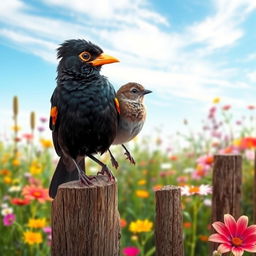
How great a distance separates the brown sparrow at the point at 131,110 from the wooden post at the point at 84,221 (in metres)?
0.26

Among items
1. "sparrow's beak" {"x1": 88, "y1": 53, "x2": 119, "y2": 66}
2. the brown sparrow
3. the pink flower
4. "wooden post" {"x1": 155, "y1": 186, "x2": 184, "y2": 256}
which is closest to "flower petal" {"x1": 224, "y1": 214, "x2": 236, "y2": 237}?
the pink flower

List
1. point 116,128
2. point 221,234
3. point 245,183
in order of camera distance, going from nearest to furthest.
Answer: point 221,234
point 116,128
point 245,183

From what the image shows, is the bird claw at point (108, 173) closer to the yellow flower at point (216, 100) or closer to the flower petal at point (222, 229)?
the flower petal at point (222, 229)

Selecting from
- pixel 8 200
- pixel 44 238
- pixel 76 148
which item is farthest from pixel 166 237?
pixel 8 200

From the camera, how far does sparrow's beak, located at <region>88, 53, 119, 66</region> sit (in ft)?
6.01

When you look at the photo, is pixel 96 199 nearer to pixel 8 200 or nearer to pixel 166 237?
pixel 166 237

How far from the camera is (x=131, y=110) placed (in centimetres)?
183

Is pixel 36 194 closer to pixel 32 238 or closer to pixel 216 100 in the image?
pixel 32 238

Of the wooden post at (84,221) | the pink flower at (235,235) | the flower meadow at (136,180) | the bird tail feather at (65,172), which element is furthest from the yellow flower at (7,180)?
the pink flower at (235,235)

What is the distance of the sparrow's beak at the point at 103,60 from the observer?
1833 mm

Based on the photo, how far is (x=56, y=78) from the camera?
6.57ft

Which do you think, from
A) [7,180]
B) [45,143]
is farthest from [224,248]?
[45,143]

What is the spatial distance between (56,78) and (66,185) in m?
0.48

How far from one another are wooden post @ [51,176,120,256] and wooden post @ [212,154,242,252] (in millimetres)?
1062
